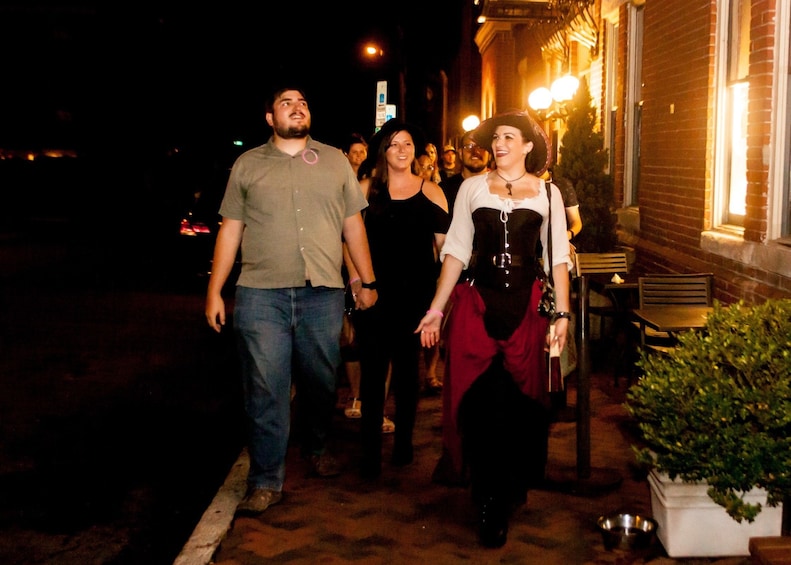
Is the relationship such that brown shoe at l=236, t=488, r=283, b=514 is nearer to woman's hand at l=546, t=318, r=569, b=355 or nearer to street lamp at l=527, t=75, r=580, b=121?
woman's hand at l=546, t=318, r=569, b=355

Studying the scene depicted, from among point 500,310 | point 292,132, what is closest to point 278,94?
point 292,132

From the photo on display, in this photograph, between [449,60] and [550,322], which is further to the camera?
[449,60]

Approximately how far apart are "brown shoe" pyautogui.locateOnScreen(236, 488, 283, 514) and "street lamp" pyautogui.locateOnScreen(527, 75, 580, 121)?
28.6 feet

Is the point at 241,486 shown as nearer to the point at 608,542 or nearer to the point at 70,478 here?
the point at 70,478

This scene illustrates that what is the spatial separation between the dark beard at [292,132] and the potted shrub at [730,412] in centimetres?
230

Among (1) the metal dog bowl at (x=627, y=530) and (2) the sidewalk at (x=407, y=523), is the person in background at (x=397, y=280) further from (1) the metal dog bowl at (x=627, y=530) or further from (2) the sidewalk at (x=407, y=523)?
(1) the metal dog bowl at (x=627, y=530)

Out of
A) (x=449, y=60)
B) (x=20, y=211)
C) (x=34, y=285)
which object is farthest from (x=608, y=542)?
(x=449, y=60)

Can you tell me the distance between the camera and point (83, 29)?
48938 mm

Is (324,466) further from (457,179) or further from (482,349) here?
(457,179)

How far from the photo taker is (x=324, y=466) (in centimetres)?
610

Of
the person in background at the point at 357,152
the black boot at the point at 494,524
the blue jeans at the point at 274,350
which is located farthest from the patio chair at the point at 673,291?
the black boot at the point at 494,524

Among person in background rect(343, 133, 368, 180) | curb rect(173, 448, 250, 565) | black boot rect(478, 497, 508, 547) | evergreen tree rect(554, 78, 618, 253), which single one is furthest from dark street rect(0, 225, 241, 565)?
evergreen tree rect(554, 78, 618, 253)

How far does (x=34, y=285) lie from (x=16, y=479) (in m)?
10.4

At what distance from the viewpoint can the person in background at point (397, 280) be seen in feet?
20.0
